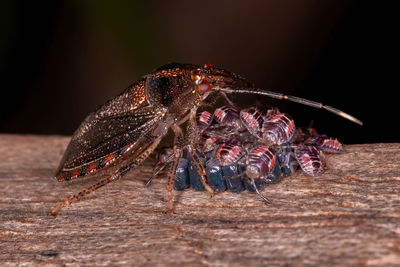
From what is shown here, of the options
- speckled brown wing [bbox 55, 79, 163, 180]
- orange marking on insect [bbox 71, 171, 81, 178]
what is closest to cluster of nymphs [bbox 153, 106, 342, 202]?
speckled brown wing [bbox 55, 79, 163, 180]

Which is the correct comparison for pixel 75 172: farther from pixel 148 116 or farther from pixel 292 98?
pixel 292 98

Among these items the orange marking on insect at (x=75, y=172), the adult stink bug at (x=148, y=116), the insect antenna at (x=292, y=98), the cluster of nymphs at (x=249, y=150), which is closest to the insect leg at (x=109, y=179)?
the adult stink bug at (x=148, y=116)

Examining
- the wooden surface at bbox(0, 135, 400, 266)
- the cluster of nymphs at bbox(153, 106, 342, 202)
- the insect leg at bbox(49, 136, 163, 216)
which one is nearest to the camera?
the wooden surface at bbox(0, 135, 400, 266)

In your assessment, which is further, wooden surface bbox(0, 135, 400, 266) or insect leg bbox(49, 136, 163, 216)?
insect leg bbox(49, 136, 163, 216)

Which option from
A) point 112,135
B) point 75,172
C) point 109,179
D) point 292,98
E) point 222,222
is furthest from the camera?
point 112,135

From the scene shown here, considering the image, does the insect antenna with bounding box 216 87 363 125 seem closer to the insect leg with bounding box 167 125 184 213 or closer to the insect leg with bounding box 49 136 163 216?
the insect leg with bounding box 167 125 184 213

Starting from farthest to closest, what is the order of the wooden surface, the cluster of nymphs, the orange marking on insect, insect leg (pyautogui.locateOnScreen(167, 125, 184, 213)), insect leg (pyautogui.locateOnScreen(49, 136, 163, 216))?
the orange marking on insect < insect leg (pyautogui.locateOnScreen(49, 136, 163, 216)) < the cluster of nymphs < insect leg (pyautogui.locateOnScreen(167, 125, 184, 213)) < the wooden surface

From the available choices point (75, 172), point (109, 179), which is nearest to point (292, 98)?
point (109, 179)

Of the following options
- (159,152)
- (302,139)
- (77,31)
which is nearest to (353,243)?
(302,139)
